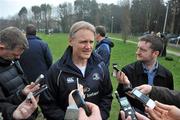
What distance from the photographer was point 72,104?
1983 millimetres

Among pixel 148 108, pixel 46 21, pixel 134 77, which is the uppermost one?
pixel 148 108

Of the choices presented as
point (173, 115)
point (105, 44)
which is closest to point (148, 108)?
point (173, 115)

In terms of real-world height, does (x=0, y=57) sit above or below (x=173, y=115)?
above

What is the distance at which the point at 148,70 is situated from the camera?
4.70 meters

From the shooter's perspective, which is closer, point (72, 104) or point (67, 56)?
point (72, 104)

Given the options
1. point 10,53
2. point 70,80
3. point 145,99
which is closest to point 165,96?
point 70,80

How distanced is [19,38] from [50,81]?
59 cm

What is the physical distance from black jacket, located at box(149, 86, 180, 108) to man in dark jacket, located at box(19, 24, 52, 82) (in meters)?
3.75

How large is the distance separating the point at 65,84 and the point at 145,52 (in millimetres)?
1574

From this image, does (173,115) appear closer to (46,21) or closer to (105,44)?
(105,44)

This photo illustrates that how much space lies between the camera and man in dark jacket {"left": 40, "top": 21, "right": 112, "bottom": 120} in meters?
3.71

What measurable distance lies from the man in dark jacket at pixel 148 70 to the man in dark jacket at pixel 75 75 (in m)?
0.84

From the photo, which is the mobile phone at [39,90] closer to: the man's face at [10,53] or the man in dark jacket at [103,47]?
the man's face at [10,53]

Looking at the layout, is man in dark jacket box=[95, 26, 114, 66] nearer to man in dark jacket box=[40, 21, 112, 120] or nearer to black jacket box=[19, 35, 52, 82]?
black jacket box=[19, 35, 52, 82]
